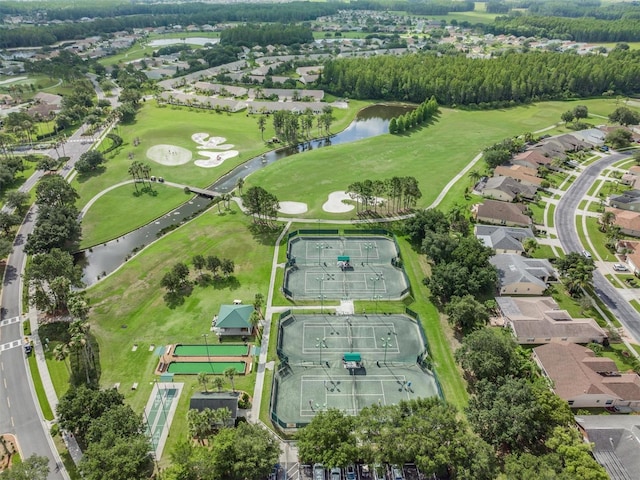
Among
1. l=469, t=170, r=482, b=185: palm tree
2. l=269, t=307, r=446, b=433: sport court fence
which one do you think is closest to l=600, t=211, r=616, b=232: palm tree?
l=469, t=170, r=482, b=185: palm tree

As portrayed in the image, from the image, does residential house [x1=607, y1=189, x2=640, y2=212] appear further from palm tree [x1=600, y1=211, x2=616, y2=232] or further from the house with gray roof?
the house with gray roof

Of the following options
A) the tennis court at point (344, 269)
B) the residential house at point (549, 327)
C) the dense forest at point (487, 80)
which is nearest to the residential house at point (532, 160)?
the tennis court at point (344, 269)

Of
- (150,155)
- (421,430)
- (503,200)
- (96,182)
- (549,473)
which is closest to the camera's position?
(549,473)

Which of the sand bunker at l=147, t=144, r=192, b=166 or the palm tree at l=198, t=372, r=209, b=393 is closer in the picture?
the palm tree at l=198, t=372, r=209, b=393

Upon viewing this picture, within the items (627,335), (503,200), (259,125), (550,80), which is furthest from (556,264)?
(550,80)

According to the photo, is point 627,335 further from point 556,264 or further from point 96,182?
point 96,182

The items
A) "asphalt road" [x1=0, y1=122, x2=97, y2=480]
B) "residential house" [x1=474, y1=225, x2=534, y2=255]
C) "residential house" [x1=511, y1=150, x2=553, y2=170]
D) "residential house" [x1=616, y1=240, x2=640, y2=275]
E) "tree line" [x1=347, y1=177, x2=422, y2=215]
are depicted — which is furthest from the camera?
"residential house" [x1=511, y1=150, x2=553, y2=170]

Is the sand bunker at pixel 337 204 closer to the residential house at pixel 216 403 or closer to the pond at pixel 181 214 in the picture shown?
the pond at pixel 181 214
